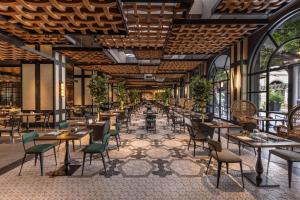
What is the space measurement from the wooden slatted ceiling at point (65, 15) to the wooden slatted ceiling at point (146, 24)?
444 mm

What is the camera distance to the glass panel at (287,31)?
20.9 feet

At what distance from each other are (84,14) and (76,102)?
1230 cm

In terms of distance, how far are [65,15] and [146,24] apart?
2.25 metres

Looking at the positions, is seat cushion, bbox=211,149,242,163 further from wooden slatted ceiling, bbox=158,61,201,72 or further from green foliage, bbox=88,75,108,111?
wooden slatted ceiling, bbox=158,61,201,72

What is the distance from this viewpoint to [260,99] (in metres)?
8.17

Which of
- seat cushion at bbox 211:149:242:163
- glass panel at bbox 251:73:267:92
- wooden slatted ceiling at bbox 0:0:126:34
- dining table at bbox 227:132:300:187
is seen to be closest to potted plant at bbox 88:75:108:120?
wooden slatted ceiling at bbox 0:0:126:34

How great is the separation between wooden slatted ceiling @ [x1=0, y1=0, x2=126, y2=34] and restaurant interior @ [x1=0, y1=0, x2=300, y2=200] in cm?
2

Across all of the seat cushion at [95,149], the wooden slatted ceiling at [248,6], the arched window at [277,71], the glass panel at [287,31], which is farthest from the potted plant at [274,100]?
the seat cushion at [95,149]

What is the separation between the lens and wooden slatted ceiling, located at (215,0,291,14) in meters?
5.28

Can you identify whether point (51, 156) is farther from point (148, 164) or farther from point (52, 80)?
point (52, 80)

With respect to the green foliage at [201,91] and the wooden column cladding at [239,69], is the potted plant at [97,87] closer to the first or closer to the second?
the green foliage at [201,91]

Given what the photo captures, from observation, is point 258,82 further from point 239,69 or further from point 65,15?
point 65,15

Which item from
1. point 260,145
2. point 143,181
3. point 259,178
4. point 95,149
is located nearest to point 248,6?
point 260,145

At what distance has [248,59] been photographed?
Result: 8.26 m
